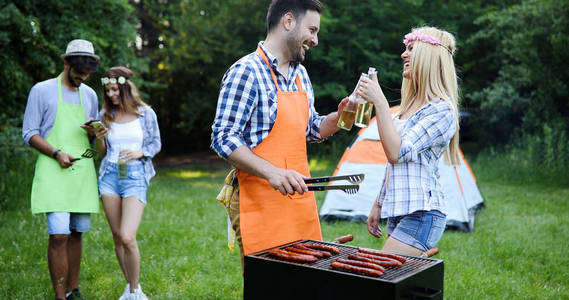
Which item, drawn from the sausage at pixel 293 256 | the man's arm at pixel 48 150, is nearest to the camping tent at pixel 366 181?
the man's arm at pixel 48 150

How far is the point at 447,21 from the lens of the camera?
44.7ft

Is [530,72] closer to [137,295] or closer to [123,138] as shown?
[123,138]

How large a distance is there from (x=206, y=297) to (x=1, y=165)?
15.8 ft

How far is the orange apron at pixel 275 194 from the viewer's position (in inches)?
103

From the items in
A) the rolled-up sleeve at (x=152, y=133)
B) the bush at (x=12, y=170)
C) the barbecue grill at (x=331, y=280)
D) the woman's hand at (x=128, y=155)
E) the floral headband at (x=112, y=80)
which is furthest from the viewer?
the bush at (x=12, y=170)

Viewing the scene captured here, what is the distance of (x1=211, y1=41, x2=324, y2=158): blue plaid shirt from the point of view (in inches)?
97.9

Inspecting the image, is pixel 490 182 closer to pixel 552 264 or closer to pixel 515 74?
pixel 515 74

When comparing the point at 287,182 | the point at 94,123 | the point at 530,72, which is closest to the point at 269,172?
the point at 287,182

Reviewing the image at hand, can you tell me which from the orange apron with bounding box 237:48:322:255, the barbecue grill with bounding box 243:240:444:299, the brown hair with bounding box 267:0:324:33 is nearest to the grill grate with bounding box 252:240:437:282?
the barbecue grill with bounding box 243:240:444:299

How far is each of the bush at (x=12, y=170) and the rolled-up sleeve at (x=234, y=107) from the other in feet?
20.4

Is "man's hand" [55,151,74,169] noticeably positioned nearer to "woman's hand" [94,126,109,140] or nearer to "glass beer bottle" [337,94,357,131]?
"woman's hand" [94,126,109,140]

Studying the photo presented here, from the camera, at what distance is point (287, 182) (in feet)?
7.74

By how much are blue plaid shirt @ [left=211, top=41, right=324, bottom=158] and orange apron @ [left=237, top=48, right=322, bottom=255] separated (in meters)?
0.04

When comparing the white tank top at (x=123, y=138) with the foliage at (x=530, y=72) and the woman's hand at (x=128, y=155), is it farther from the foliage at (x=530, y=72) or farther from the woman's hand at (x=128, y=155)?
the foliage at (x=530, y=72)
